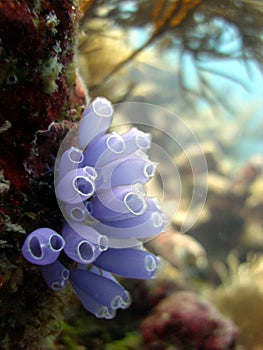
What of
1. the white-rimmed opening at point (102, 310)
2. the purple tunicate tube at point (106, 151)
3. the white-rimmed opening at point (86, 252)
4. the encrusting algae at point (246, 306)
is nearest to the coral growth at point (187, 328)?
the encrusting algae at point (246, 306)

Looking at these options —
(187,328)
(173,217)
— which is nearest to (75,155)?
(173,217)

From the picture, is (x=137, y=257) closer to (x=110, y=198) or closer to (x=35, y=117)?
(x=110, y=198)

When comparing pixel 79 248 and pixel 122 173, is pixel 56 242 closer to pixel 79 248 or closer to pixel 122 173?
pixel 79 248

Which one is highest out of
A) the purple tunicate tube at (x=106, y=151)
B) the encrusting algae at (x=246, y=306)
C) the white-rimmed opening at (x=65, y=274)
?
the purple tunicate tube at (x=106, y=151)

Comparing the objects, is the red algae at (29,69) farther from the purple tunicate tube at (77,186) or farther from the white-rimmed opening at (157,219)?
the white-rimmed opening at (157,219)

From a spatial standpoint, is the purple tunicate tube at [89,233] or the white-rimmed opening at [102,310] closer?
the purple tunicate tube at [89,233]

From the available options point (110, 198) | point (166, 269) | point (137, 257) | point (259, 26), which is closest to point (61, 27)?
point (110, 198)

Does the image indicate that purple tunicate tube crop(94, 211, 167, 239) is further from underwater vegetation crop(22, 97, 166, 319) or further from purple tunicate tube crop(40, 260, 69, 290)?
Result: purple tunicate tube crop(40, 260, 69, 290)
